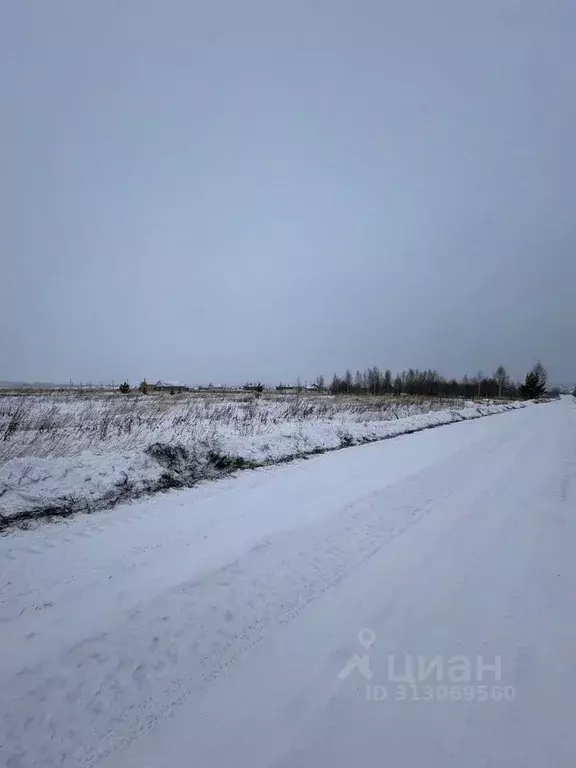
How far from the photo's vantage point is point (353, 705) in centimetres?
225

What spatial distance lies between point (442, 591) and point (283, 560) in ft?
5.36

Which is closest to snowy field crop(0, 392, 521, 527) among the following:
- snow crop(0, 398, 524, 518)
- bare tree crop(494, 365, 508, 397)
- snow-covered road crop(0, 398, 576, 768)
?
snow crop(0, 398, 524, 518)

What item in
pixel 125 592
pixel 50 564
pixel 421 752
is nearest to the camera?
pixel 421 752

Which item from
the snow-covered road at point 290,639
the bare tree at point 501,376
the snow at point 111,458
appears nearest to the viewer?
the snow-covered road at point 290,639

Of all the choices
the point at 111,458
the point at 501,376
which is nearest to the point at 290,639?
the point at 111,458

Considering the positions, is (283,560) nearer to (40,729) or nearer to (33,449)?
(40,729)

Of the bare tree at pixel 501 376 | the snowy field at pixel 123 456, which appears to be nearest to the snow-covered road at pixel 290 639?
the snowy field at pixel 123 456

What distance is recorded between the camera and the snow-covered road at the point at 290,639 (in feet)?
6.64

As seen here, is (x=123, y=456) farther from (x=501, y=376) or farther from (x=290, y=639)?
(x=501, y=376)

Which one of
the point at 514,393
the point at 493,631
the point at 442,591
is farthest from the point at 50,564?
the point at 514,393

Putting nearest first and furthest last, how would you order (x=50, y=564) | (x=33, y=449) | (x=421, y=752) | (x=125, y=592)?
(x=421, y=752) → (x=125, y=592) → (x=50, y=564) → (x=33, y=449)

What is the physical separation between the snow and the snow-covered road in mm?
552

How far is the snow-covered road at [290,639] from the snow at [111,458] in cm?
55

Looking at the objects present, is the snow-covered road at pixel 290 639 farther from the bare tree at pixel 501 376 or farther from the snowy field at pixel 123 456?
the bare tree at pixel 501 376
